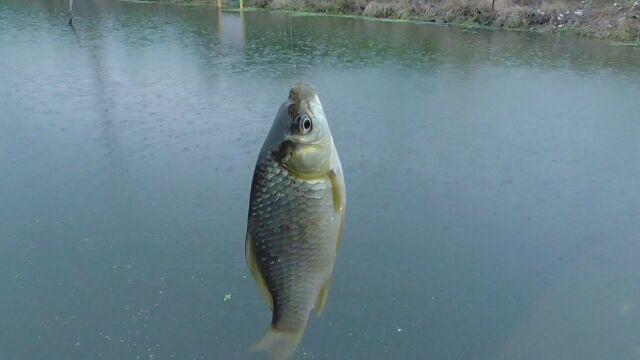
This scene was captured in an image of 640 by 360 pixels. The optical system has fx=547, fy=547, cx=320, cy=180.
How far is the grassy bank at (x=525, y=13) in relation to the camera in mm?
8852

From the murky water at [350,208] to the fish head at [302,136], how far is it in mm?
1511

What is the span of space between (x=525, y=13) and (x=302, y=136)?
992 cm

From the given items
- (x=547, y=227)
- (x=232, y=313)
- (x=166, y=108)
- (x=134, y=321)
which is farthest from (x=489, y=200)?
(x=166, y=108)

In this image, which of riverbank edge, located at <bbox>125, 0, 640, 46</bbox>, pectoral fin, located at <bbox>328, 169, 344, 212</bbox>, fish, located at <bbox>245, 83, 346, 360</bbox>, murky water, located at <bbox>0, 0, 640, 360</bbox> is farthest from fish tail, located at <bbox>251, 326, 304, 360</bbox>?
riverbank edge, located at <bbox>125, 0, 640, 46</bbox>

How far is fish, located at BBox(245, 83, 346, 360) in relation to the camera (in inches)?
33.4

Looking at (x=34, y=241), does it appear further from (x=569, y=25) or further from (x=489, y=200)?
(x=569, y=25)

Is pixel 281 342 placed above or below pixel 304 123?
below

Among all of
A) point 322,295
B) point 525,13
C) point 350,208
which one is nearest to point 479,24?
point 525,13

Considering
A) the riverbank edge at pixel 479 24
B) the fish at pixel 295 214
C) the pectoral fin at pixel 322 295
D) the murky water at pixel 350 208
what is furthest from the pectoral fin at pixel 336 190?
the riverbank edge at pixel 479 24

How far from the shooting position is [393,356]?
222 centimetres

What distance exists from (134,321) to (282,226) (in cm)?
169

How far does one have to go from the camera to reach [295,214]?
0.91 meters

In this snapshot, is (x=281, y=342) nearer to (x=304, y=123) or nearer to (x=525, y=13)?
(x=304, y=123)

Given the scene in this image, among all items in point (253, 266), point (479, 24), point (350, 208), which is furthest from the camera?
point (479, 24)
